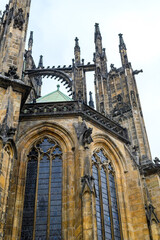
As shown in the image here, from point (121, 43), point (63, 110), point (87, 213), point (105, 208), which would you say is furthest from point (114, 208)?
point (121, 43)

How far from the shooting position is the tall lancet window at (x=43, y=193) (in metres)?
11.1

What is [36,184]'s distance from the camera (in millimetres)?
12055

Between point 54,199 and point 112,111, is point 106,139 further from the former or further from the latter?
point 112,111

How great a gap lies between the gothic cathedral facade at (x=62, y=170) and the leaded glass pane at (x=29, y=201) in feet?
0.11

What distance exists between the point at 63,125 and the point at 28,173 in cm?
251

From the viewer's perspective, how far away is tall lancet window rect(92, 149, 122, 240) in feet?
38.9

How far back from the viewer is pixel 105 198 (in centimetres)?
1273

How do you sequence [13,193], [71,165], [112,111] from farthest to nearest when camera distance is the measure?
[112,111] < [71,165] < [13,193]

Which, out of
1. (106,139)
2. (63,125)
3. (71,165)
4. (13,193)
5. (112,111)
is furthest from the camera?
(112,111)

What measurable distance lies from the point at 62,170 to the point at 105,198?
6.91 ft

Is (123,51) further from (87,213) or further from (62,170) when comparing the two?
(87,213)

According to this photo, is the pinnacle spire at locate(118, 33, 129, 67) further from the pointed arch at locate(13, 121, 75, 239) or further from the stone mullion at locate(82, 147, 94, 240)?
the stone mullion at locate(82, 147, 94, 240)

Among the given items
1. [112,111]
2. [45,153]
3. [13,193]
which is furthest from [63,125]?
[112,111]

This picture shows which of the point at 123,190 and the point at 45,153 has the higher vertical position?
the point at 45,153
